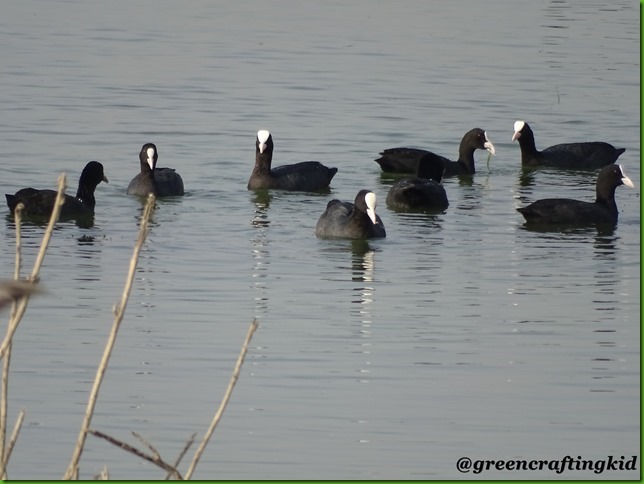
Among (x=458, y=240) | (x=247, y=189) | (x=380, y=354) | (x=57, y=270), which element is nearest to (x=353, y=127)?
(x=247, y=189)

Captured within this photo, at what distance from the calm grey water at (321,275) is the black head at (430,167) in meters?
0.29

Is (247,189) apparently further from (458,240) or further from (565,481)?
(565,481)

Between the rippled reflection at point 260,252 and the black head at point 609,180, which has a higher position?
the black head at point 609,180

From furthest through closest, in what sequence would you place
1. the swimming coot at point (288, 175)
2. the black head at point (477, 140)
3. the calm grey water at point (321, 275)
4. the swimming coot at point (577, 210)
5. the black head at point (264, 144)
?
the black head at point (477, 140) → the black head at point (264, 144) → the swimming coot at point (288, 175) → the swimming coot at point (577, 210) → the calm grey water at point (321, 275)

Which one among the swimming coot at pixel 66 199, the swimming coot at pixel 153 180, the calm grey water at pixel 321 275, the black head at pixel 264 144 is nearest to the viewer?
the calm grey water at pixel 321 275

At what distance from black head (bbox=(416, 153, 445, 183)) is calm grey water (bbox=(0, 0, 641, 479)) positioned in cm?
29

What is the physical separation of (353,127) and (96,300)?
37.4 feet

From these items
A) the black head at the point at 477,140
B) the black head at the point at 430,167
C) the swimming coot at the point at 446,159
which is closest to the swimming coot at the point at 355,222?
the black head at the point at 430,167

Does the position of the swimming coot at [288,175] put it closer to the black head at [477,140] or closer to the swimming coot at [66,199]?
the swimming coot at [66,199]

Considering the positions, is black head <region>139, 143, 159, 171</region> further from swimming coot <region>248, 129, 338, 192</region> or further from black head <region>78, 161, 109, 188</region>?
swimming coot <region>248, 129, 338, 192</region>

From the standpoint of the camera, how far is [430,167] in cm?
1881

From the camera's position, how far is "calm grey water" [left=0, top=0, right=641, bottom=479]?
8742 millimetres

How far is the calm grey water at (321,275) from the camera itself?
8.74m

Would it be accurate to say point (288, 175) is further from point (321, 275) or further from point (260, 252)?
point (321, 275)
